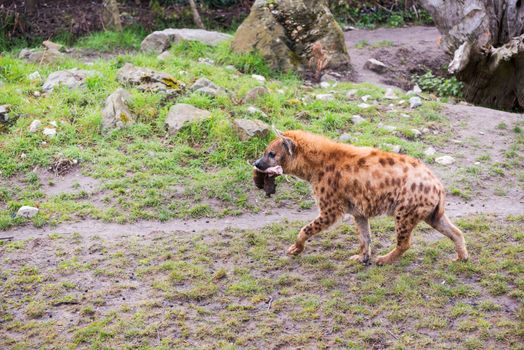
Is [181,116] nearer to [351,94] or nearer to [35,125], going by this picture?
[35,125]

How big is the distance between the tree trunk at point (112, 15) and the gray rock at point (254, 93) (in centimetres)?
446

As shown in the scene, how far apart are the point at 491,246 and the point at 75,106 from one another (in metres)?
5.32

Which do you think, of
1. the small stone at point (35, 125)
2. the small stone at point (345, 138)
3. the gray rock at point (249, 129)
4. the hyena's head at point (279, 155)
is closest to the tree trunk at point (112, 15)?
the small stone at point (35, 125)

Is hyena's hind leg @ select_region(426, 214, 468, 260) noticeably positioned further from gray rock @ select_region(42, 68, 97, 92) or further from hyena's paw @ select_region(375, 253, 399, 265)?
gray rock @ select_region(42, 68, 97, 92)

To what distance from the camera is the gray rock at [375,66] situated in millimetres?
11094

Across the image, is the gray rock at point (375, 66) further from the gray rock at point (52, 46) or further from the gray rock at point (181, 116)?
the gray rock at point (52, 46)

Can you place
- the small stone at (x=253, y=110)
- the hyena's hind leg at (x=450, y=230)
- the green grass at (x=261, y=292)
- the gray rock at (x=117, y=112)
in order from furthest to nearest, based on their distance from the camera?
the small stone at (x=253, y=110) → the gray rock at (x=117, y=112) → the hyena's hind leg at (x=450, y=230) → the green grass at (x=261, y=292)

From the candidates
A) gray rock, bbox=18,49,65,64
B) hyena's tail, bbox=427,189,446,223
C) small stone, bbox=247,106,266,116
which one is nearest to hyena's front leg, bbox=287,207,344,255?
hyena's tail, bbox=427,189,446,223

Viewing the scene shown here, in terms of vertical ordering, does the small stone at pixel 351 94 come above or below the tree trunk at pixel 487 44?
below

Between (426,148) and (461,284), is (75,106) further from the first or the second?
(461,284)

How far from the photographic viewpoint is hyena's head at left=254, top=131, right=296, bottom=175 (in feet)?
20.0

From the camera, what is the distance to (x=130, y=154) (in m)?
8.00

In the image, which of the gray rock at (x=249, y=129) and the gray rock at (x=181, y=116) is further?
the gray rock at (x=181, y=116)

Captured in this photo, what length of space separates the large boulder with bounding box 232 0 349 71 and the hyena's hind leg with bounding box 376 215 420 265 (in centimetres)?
505
